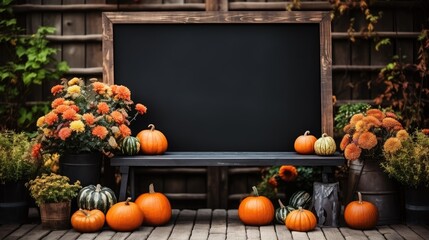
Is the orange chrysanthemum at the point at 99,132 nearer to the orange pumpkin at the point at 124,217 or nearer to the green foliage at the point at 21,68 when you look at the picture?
the orange pumpkin at the point at 124,217

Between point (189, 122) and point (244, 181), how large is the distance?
104 cm

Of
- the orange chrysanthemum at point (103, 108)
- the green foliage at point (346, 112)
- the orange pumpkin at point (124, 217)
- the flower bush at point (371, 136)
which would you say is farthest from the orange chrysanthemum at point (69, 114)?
the green foliage at point (346, 112)

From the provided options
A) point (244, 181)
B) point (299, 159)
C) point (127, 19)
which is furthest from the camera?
point (244, 181)

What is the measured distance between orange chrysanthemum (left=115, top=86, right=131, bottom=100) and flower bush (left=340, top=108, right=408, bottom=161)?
181 cm

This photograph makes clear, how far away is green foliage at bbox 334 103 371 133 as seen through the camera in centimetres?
636

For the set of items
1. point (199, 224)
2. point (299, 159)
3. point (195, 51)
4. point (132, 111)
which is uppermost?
point (195, 51)

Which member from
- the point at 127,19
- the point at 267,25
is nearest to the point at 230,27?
the point at 267,25

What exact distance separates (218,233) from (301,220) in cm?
63

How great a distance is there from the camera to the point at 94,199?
545 cm

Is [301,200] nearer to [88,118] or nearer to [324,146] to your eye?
[324,146]

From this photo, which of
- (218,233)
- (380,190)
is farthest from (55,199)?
(380,190)

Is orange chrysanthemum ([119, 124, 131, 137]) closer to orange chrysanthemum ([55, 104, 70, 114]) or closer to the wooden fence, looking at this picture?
orange chrysanthemum ([55, 104, 70, 114])

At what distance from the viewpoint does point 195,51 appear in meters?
6.20

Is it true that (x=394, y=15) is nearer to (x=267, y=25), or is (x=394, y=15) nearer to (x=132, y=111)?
(x=267, y=25)
